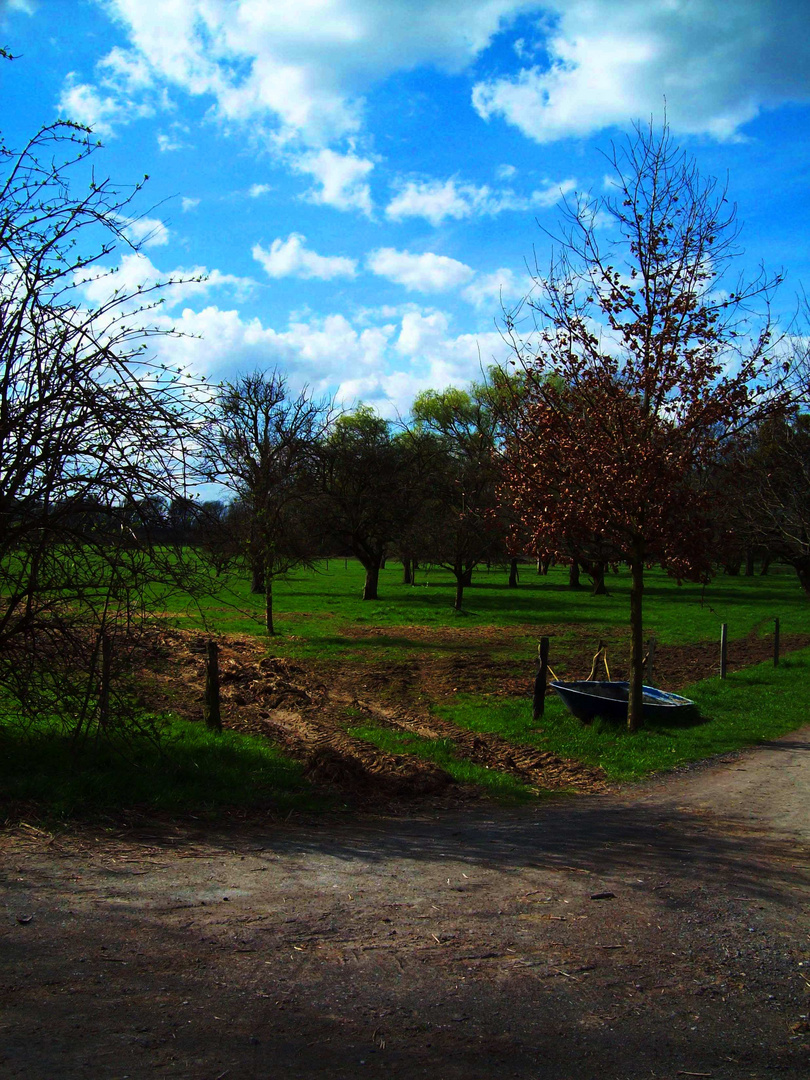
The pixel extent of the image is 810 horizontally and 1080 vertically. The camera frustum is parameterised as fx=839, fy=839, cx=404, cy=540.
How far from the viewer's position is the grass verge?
733cm

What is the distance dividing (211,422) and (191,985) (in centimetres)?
495

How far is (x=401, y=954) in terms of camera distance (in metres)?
4.71

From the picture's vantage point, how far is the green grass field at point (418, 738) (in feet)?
25.8

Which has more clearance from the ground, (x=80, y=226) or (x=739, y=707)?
(x=80, y=226)

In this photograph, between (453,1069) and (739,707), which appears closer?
(453,1069)

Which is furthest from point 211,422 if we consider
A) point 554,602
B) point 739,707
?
point 554,602

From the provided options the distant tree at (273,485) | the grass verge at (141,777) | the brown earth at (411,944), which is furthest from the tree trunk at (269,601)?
the brown earth at (411,944)

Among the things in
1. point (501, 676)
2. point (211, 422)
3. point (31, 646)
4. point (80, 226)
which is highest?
point (80, 226)

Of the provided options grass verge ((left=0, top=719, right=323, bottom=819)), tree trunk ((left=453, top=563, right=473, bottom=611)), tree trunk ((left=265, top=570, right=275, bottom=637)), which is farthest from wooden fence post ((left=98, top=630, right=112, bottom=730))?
tree trunk ((left=453, top=563, right=473, bottom=611))

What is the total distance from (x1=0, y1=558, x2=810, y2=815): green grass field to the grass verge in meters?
0.02

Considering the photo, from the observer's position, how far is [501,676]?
19.7 m

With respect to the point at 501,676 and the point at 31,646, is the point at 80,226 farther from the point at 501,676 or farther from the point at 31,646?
the point at 501,676

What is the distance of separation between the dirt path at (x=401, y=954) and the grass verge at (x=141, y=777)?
60cm

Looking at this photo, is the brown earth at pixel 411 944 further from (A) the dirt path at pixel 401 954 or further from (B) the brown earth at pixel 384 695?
(B) the brown earth at pixel 384 695
